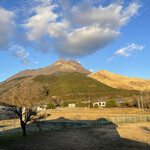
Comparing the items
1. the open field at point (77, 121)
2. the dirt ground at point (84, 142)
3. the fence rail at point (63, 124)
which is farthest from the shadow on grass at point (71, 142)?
the fence rail at point (63, 124)

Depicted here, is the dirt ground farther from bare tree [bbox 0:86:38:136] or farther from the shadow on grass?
bare tree [bbox 0:86:38:136]

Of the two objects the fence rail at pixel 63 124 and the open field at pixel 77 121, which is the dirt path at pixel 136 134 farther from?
the fence rail at pixel 63 124

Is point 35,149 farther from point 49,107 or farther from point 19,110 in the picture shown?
point 49,107

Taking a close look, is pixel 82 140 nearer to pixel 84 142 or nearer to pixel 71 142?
pixel 84 142

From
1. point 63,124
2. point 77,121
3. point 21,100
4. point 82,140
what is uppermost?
point 21,100

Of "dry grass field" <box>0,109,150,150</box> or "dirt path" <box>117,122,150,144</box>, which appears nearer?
"dry grass field" <box>0,109,150,150</box>

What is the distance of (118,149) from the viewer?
45.0 ft

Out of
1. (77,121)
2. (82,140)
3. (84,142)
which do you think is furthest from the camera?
(77,121)

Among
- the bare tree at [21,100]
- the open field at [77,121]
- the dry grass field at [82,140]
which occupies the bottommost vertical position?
the open field at [77,121]

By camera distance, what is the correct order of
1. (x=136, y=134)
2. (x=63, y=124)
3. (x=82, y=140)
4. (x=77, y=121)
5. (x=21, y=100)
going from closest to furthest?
(x=82, y=140), (x=21, y=100), (x=136, y=134), (x=63, y=124), (x=77, y=121)

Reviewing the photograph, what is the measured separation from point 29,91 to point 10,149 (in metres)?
7.35

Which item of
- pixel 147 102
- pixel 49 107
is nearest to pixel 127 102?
pixel 147 102

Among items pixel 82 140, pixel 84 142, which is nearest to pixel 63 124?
pixel 82 140

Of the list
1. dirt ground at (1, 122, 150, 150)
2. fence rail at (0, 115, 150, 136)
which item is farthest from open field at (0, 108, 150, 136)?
dirt ground at (1, 122, 150, 150)
